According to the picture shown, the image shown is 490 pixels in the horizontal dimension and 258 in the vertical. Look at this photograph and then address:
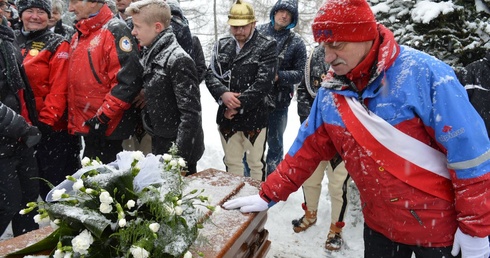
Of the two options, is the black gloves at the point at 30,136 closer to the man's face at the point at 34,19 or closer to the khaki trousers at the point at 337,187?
the man's face at the point at 34,19

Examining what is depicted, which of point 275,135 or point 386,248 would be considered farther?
point 275,135

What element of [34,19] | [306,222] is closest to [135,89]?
[34,19]

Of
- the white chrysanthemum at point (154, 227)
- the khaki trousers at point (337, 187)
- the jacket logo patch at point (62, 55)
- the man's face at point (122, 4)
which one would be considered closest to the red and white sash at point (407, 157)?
the white chrysanthemum at point (154, 227)

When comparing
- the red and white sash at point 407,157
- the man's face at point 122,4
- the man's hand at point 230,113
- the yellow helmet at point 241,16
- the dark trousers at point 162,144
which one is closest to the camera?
the red and white sash at point 407,157

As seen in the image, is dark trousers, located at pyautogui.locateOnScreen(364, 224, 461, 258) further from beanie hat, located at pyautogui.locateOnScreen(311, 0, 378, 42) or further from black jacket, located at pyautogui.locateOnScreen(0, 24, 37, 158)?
black jacket, located at pyautogui.locateOnScreen(0, 24, 37, 158)

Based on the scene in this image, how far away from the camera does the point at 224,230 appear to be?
2123mm

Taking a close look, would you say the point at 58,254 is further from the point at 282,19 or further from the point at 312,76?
the point at 282,19

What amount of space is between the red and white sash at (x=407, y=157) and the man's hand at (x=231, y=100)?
2.31 meters

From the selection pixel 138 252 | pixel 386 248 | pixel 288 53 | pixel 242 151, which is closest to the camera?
pixel 138 252

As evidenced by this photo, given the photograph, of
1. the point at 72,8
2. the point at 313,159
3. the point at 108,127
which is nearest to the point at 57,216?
the point at 313,159

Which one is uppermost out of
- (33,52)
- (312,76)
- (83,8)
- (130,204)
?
(83,8)

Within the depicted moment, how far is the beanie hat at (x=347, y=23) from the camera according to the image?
1965 millimetres

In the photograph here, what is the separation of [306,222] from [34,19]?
11.1ft

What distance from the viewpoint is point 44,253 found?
174 cm
